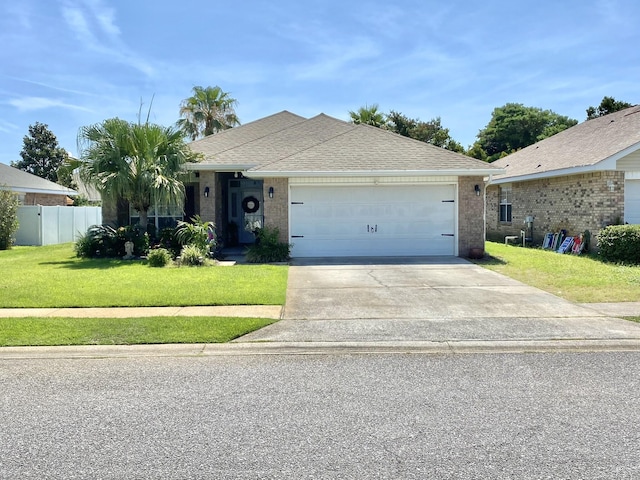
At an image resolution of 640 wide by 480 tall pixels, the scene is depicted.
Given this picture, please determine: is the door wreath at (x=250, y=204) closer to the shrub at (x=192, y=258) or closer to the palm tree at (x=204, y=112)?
the shrub at (x=192, y=258)

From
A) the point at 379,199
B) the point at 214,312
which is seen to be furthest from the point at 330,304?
the point at 379,199

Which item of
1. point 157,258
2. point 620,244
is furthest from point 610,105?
point 157,258

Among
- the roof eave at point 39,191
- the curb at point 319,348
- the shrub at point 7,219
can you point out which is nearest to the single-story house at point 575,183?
the curb at point 319,348

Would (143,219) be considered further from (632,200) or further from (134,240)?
(632,200)

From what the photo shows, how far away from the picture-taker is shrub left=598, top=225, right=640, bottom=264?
A: 1386 cm

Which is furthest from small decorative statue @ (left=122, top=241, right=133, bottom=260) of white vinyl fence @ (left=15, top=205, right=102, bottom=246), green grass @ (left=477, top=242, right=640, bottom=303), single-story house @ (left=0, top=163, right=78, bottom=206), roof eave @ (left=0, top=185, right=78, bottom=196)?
single-story house @ (left=0, top=163, right=78, bottom=206)

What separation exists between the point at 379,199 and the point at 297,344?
10.0 metres

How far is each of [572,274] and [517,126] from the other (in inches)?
1544

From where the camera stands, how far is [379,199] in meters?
16.0

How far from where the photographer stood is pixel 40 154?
50.9m

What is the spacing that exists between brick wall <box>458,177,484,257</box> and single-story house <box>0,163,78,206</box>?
68.3ft

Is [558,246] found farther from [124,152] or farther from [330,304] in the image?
[124,152]

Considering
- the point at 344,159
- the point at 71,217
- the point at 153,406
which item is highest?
the point at 344,159

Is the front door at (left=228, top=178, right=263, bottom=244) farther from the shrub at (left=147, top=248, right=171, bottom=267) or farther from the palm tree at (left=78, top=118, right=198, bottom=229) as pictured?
the shrub at (left=147, top=248, right=171, bottom=267)
